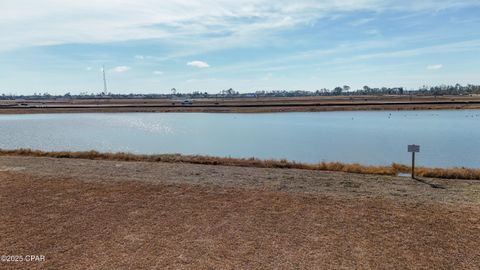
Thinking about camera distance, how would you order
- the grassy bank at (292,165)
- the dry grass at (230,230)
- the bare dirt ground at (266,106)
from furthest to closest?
the bare dirt ground at (266,106) → the grassy bank at (292,165) → the dry grass at (230,230)

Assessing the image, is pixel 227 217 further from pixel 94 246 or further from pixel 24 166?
pixel 24 166

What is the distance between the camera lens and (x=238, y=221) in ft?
25.8

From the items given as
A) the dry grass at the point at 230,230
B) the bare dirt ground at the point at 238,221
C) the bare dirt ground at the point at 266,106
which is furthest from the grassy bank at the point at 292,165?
the bare dirt ground at the point at 266,106

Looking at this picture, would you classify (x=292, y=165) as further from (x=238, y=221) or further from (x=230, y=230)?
(x=230, y=230)

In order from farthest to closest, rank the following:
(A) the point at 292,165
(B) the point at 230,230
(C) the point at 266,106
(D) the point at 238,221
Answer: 1. (C) the point at 266,106
2. (A) the point at 292,165
3. (D) the point at 238,221
4. (B) the point at 230,230

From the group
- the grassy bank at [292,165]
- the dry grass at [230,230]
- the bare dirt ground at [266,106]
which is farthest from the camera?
the bare dirt ground at [266,106]

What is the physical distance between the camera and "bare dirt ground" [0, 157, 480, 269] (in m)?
6.03

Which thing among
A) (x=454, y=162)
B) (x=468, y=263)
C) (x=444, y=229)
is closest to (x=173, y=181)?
(x=444, y=229)

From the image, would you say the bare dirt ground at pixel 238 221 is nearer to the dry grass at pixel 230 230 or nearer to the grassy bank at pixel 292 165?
the dry grass at pixel 230 230

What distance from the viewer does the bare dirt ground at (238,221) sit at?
19.8 ft

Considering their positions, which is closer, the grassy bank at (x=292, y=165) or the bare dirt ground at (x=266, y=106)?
the grassy bank at (x=292, y=165)

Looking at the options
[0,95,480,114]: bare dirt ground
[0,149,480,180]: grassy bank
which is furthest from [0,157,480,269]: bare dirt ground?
[0,95,480,114]: bare dirt ground

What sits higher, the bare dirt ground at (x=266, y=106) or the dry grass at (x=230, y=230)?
the dry grass at (x=230, y=230)

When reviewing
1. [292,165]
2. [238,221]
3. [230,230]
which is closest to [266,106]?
[292,165]
